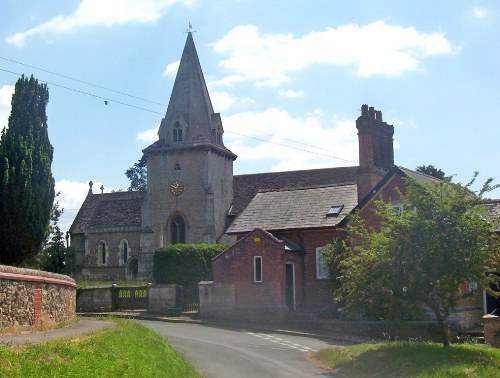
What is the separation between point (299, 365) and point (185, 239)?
124ft

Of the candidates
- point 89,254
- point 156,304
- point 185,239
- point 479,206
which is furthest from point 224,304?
point 89,254

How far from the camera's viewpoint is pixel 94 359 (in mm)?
13344

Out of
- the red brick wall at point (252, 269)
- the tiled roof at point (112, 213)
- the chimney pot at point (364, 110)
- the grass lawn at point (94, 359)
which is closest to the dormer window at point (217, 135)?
the tiled roof at point (112, 213)

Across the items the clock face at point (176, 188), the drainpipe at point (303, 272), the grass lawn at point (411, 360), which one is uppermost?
the clock face at point (176, 188)

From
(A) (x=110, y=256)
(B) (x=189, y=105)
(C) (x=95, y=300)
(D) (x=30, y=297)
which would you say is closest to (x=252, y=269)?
(C) (x=95, y=300)

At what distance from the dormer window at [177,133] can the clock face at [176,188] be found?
344 cm

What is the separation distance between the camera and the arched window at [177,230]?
191 feet

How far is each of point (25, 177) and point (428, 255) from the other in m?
14.8

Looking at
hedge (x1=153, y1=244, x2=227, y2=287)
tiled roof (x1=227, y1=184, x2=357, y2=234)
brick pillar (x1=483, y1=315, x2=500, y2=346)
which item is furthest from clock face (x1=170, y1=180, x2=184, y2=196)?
brick pillar (x1=483, y1=315, x2=500, y2=346)

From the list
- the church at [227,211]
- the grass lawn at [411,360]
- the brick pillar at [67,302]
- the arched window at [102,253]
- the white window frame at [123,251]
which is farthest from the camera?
the arched window at [102,253]

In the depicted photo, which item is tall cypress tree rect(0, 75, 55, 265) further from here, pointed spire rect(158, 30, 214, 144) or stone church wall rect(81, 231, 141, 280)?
stone church wall rect(81, 231, 141, 280)

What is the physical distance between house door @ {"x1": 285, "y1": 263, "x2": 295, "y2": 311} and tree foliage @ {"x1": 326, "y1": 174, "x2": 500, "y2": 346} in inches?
548

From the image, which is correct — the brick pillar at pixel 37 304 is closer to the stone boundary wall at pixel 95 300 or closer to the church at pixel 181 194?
the stone boundary wall at pixel 95 300

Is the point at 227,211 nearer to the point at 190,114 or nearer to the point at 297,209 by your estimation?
the point at 190,114
